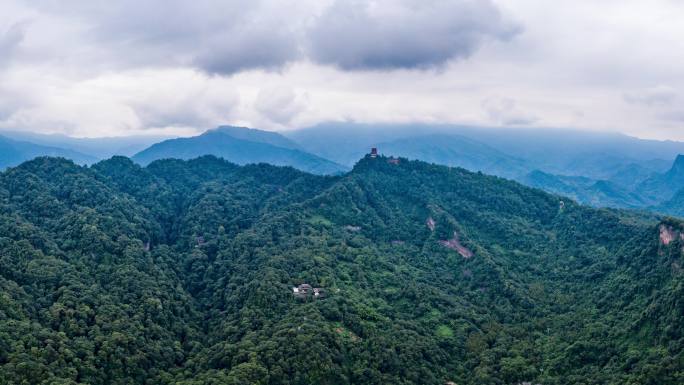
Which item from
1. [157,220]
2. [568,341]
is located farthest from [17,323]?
[568,341]

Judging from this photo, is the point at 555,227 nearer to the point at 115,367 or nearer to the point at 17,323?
the point at 115,367

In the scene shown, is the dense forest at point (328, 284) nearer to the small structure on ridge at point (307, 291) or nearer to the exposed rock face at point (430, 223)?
the exposed rock face at point (430, 223)

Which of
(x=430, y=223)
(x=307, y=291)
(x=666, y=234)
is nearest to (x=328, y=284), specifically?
(x=307, y=291)

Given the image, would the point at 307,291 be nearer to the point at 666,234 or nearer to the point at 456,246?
the point at 456,246

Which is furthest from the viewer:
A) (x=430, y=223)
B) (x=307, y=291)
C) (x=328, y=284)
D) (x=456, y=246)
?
(x=430, y=223)

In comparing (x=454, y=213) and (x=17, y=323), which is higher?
(x=454, y=213)

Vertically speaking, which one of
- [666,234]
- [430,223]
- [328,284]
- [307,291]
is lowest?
[307,291]
